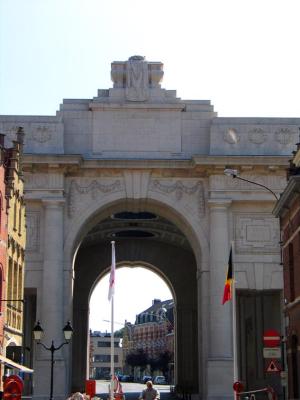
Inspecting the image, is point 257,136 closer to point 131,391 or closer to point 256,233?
point 256,233

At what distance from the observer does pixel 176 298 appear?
67.5m

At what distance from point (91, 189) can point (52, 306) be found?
745cm

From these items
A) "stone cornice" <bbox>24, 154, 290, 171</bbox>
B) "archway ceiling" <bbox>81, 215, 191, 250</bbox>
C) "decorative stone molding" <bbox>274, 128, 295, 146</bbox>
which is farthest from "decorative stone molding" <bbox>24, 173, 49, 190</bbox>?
"decorative stone molding" <bbox>274, 128, 295, 146</bbox>

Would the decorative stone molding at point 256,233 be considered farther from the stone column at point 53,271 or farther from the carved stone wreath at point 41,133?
the carved stone wreath at point 41,133

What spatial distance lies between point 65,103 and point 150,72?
5518 mm

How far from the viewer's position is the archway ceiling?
6119 cm

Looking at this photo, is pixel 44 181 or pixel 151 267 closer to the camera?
pixel 44 181

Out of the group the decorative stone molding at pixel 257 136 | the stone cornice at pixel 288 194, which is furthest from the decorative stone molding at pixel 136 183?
the stone cornice at pixel 288 194

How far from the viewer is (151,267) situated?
229 ft

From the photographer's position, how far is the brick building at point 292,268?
102 ft

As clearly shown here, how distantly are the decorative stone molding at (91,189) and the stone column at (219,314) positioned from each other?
578cm

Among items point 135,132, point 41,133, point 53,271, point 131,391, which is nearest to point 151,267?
point 131,391

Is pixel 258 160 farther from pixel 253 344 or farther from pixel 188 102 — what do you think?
pixel 253 344

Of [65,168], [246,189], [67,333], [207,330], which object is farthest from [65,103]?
[67,333]
